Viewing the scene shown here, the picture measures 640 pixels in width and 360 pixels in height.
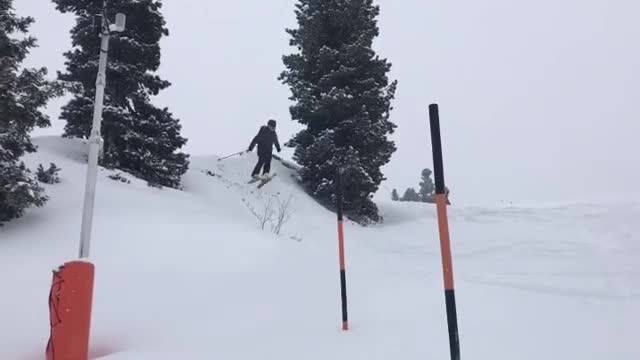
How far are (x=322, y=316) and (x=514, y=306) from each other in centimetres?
226

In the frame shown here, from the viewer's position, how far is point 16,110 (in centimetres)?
662

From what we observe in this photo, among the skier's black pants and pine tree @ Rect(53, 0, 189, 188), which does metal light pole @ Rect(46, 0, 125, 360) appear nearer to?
pine tree @ Rect(53, 0, 189, 188)

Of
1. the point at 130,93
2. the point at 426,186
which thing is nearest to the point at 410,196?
the point at 426,186

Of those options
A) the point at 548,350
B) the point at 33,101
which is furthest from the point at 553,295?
the point at 33,101

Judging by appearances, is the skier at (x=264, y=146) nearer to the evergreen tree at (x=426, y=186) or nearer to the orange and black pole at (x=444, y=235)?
the orange and black pole at (x=444, y=235)

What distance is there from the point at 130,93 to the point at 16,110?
640 cm

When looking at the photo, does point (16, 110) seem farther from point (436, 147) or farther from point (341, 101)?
point (341, 101)

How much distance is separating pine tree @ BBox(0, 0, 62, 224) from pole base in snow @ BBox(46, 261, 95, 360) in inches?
152

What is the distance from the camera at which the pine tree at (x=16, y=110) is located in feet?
21.4

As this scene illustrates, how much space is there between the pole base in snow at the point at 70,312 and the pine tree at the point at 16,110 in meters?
3.85

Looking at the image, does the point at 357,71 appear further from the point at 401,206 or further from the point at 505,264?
the point at 505,264

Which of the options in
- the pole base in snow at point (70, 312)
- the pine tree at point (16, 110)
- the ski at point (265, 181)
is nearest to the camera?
the pole base in snow at point (70, 312)

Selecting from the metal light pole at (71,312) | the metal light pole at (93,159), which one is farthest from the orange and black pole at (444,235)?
the metal light pole at (93,159)

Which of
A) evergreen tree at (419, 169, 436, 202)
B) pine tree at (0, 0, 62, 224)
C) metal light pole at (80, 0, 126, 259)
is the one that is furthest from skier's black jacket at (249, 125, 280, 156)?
evergreen tree at (419, 169, 436, 202)
